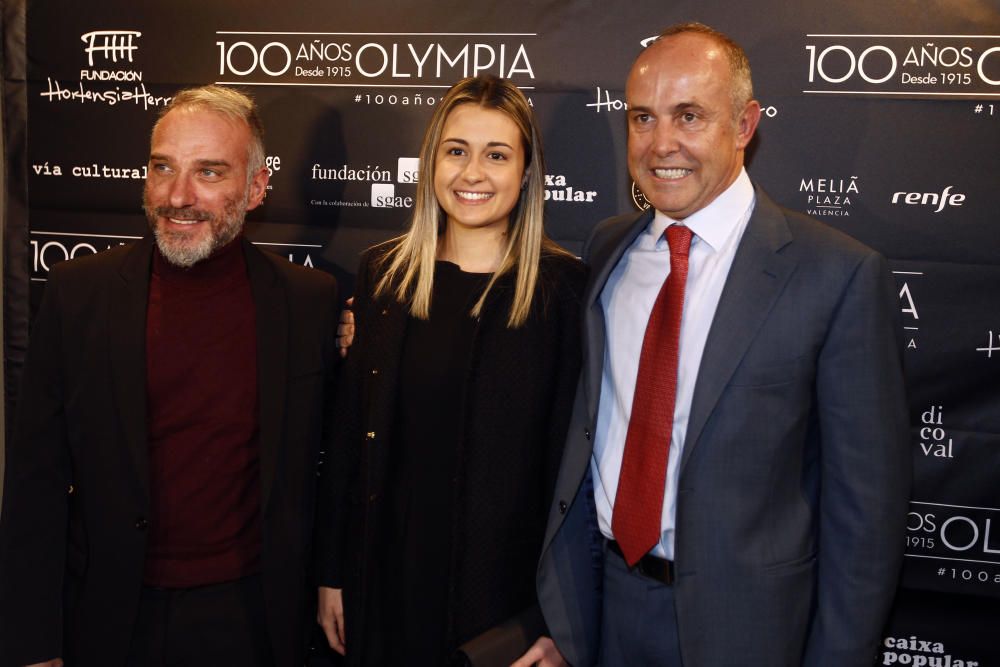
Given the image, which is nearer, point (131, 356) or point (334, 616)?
point (131, 356)

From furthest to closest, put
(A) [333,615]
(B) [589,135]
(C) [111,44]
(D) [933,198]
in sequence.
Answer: (C) [111,44] → (B) [589,135] → (D) [933,198] → (A) [333,615]

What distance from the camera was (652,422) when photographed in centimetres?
215

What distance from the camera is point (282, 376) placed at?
2469 mm

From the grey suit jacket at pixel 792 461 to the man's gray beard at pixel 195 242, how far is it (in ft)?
4.52

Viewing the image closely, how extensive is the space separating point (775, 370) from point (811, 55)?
1565mm

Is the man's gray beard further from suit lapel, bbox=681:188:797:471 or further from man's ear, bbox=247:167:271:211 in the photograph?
suit lapel, bbox=681:188:797:471

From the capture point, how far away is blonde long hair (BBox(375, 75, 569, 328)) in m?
2.46

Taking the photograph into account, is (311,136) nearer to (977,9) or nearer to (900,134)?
(900,134)

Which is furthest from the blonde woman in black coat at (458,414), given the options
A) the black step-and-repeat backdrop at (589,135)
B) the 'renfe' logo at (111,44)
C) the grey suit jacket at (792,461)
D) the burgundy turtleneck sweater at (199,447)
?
the 'renfe' logo at (111,44)

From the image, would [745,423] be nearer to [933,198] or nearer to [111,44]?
[933,198]

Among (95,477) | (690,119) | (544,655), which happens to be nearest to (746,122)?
(690,119)

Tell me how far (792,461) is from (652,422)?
335mm

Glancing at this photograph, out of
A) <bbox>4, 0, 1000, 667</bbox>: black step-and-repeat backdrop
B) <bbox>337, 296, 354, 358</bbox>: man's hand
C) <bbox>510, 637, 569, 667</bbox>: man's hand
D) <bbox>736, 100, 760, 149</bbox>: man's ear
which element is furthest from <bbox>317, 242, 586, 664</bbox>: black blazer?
<bbox>4, 0, 1000, 667</bbox>: black step-and-repeat backdrop

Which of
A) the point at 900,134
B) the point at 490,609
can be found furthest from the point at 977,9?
the point at 490,609
